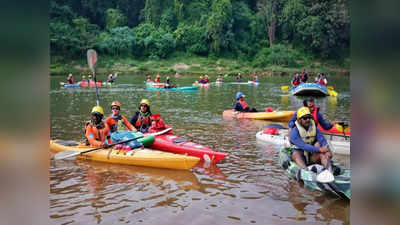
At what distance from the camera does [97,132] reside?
774 centimetres

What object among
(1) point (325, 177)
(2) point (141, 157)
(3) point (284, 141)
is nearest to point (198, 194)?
(2) point (141, 157)

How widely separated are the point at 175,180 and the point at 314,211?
8.32 feet

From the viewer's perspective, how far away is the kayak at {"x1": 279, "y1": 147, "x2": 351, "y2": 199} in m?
5.12

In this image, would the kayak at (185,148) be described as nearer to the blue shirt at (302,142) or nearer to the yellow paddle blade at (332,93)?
the blue shirt at (302,142)

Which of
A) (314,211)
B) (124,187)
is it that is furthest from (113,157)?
(314,211)

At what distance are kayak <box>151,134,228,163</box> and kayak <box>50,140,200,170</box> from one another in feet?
2.02

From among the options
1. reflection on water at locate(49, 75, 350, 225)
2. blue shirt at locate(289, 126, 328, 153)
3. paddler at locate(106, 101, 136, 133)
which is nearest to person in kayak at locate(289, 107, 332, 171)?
blue shirt at locate(289, 126, 328, 153)

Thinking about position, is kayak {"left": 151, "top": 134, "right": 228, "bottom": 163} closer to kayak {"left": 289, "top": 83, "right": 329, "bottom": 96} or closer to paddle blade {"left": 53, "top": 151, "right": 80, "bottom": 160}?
paddle blade {"left": 53, "top": 151, "right": 80, "bottom": 160}

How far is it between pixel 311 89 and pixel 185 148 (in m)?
15.2

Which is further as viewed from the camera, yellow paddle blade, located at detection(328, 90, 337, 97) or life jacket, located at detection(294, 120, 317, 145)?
yellow paddle blade, located at detection(328, 90, 337, 97)

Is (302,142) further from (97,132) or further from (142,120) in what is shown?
(97,132)

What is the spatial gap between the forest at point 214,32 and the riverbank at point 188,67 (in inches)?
35.9

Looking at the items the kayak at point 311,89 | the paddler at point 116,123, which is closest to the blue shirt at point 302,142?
the paddler at point 116,123

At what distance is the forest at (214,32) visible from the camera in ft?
155
